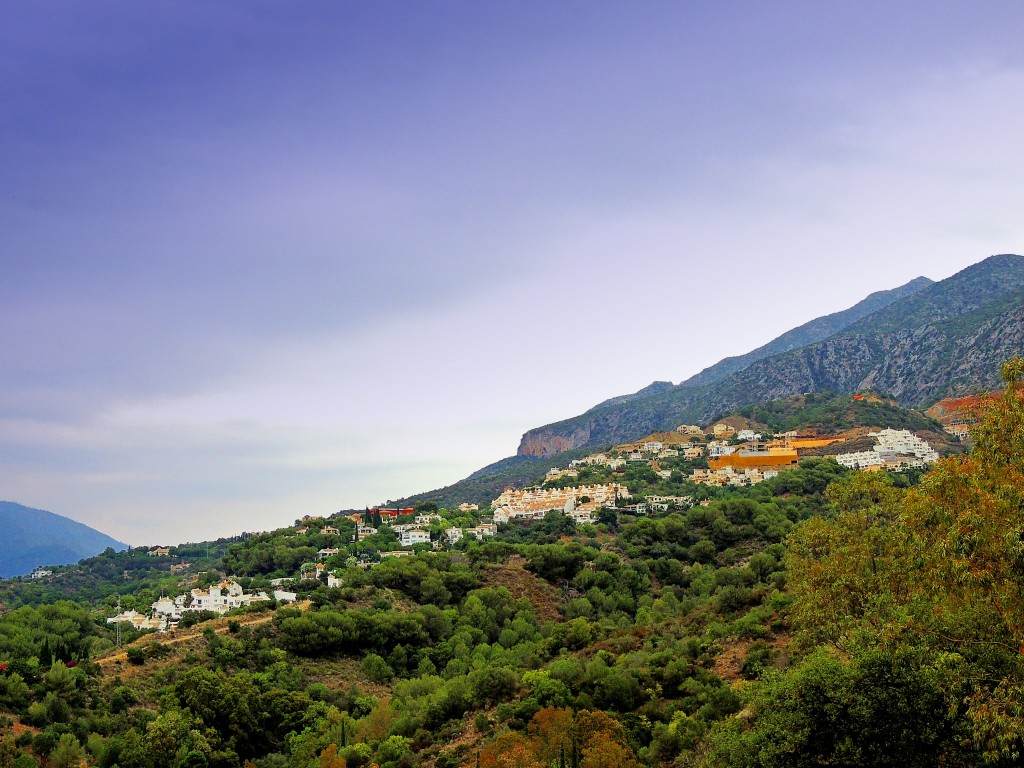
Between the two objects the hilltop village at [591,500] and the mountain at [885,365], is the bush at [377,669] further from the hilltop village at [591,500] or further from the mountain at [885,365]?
the mountain at [885,365]

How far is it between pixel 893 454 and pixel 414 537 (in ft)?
169

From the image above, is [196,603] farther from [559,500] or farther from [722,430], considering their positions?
[722,430]

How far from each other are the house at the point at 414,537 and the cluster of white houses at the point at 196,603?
18179 millimetres

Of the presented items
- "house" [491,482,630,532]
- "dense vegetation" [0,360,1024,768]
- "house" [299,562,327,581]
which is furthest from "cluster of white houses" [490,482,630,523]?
"house" [299,562,327,581]

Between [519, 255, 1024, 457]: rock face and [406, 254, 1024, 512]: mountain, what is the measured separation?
0.20m

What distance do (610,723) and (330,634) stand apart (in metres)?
25.4

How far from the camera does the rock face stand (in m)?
113

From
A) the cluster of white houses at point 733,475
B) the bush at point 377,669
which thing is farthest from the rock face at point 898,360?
the bush at point 377,669

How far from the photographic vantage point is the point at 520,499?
89.6m

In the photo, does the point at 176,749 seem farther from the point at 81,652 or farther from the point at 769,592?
the point at 769,592

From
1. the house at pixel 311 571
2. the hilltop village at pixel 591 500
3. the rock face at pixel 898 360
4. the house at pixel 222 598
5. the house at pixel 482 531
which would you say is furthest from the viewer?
the rock face at pixel 898 360

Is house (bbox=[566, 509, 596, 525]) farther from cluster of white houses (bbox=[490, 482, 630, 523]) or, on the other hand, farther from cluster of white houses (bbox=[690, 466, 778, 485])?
cluster of white houses (bbox=[690, 466, 778, 485])

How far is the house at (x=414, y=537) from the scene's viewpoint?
72125 mm

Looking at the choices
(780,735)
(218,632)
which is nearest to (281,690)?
(218,632)
